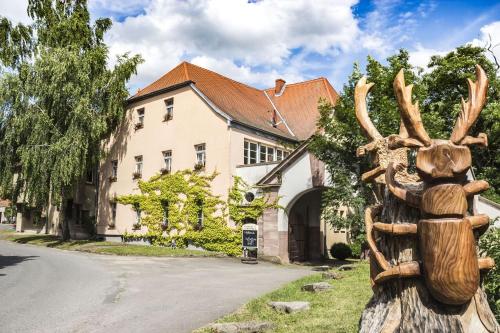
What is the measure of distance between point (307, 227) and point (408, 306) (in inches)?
850

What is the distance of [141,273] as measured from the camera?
48.4 feet

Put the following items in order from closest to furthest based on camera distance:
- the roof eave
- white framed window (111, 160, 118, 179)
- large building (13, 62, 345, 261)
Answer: large building (13, 62, 345, 261), the roof eave, white framed window (111, 160, 118, 179)

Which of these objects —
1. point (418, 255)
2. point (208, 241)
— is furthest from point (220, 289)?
point (208, 241)

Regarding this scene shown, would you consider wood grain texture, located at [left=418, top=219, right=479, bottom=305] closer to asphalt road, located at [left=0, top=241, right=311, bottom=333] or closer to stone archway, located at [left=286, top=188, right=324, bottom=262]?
asphalt road, located at [left=0, top=241, right=311, bottom=333]

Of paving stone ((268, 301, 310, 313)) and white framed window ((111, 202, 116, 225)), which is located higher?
white framed window ((111, 202, 116, 225))

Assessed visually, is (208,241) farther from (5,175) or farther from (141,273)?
(5,175)

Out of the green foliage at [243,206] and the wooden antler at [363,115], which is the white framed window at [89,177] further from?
the wooden antler at [363,115]

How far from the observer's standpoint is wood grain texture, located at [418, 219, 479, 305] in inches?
112

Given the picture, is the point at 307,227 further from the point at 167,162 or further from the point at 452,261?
the point at 452,261

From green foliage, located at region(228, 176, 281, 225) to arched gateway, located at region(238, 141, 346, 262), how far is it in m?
0.26

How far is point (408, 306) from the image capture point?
318 cm

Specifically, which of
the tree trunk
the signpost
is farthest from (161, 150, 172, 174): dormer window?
the tree trunk

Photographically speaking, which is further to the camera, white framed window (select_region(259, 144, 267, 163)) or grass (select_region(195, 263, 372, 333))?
white framed window (select_region(259, 144, 267, 163))

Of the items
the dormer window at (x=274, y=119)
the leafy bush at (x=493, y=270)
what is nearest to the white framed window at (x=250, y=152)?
the dormer window at (x=274, y=119)
